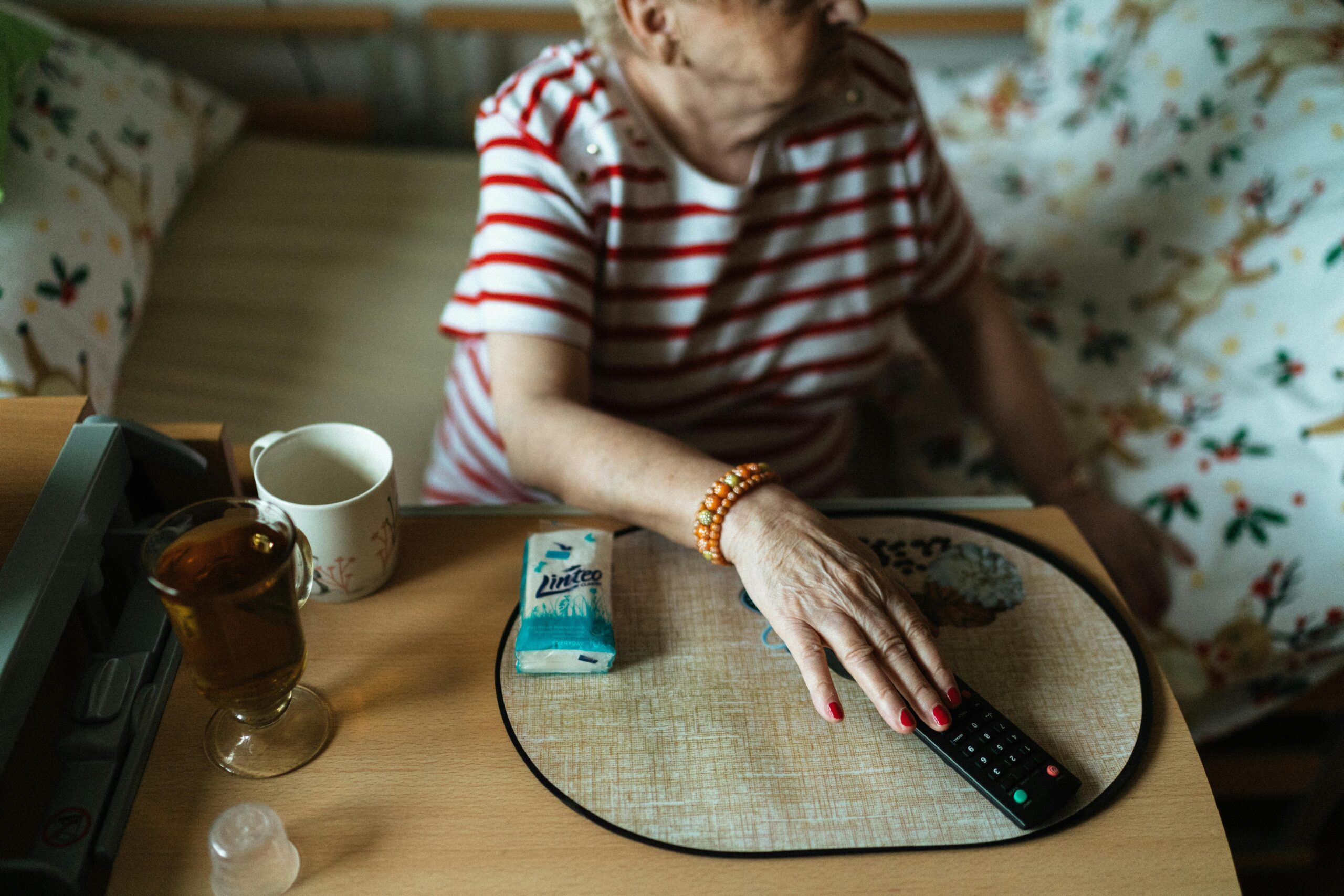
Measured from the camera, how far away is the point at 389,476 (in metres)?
0.73

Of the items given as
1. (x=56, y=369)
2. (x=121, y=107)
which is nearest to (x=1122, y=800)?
(x=56, y=369)

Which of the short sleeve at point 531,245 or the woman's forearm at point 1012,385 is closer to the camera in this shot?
the short sleeve at point 531,245

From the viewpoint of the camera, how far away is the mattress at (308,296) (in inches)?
54.3

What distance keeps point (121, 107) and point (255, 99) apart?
608 millimetres

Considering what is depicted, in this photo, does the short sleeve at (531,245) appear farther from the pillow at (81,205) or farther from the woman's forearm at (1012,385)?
the woman's forearm at (1012,385)

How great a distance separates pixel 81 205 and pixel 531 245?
0.65 m

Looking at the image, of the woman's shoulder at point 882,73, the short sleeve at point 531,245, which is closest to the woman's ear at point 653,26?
the short sleeve at point 531,245

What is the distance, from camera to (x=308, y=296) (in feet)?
5.19

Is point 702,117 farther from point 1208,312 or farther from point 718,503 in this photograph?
point 1208,312

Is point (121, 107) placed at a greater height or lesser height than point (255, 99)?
greater

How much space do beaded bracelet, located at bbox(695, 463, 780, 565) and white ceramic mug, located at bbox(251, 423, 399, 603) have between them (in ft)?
0.80

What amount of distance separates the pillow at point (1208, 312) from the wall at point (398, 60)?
686 millimetres

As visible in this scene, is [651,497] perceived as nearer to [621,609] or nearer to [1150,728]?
[621,609]

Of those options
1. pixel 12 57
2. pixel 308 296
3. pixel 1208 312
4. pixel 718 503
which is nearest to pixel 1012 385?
pixel 1208 312
